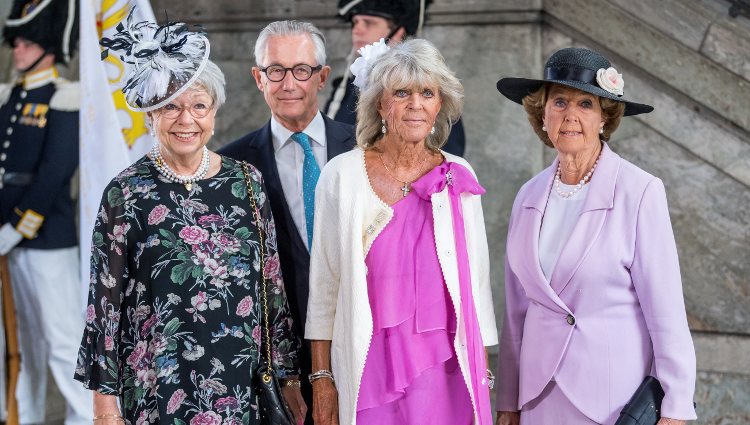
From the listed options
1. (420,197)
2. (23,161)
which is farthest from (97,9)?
(420,197)

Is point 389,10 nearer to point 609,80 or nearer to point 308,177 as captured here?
point 308,177

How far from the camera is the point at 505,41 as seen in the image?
18.2ft

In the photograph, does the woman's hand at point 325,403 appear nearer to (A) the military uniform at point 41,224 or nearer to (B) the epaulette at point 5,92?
(A) the military uniform at point 41,224

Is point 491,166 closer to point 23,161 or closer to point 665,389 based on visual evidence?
point 23,161

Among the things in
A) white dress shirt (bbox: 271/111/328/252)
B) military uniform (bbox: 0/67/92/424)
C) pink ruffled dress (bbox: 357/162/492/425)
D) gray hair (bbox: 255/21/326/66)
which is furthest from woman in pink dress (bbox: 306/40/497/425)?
military uniform (bbox: 0/67/92/424)

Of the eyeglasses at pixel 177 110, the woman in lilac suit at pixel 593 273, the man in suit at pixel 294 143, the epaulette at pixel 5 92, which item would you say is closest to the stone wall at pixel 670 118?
the epaulette at pixel 5 92

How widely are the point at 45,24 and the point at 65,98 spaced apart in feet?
1.46

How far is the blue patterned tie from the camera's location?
134 inches

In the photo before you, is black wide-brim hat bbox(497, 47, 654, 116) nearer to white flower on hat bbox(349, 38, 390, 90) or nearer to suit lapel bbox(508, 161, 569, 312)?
suit lapel bbox(508, 161, 569, 312)

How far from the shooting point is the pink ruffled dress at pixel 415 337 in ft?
9.43

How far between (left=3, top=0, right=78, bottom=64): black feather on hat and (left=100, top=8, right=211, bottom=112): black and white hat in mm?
2803

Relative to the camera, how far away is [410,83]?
2.92 m

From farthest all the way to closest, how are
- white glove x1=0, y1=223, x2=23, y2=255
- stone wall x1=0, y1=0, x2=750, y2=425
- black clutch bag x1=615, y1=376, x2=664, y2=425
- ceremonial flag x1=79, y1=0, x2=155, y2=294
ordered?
white glove x1=0, y1=223, x2=23, y2=255 → stone wall x1=0, y1=0, x2=750, y2=425 → ceremonial flag x1=79, y1=0, x2=155, y2=294 → black clutch bag x1=615, y1=376, x2=664, y2=425

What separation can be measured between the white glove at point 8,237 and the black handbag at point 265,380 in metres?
2.81
